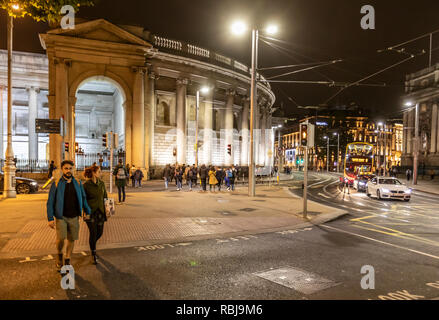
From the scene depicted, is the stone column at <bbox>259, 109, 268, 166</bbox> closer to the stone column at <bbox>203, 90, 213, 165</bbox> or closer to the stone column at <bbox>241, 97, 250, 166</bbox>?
the stone column at <bbox>241, 97, 250, 166</bbox>

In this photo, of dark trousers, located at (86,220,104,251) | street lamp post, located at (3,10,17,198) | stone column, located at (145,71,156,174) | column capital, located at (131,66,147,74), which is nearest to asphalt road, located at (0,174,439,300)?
dark trousers, located at (86,220,104,251)

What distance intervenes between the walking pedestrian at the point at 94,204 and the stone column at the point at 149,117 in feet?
89.5

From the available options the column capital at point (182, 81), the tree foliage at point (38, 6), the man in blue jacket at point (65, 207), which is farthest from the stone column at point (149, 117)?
the man in blue jacket at point (65, 207)

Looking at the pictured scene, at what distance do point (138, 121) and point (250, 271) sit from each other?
28792 millimetres

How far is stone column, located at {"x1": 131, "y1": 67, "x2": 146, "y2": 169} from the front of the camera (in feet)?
107

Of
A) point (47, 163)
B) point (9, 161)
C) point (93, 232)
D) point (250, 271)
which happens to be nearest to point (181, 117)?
point (47, 163)

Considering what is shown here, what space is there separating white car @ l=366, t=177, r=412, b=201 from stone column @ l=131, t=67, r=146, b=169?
71.2 feet

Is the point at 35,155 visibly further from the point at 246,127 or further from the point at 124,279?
the point at 124,279

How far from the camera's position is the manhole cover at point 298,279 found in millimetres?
5148

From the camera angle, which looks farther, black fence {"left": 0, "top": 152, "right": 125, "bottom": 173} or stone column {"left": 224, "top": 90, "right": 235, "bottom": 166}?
stone column {"left": 224, "top": 90, "right": 235, "bottom": 166}

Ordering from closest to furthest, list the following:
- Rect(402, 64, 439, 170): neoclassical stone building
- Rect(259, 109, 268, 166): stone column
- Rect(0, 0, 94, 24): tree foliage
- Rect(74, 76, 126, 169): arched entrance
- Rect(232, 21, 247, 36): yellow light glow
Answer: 1. Rect(0, 0, 94, 24): tree foliage
2. Rect(232, 21, 247, 36): yellow light glow
3. Rect(74, 76, 126, 169): arched entrance
4. Rect(259, 109, 268, 166): stone column
5. Rect(402, 64, 439, 170): neoclassical stone building

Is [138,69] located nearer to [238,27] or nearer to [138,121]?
[138,121]
